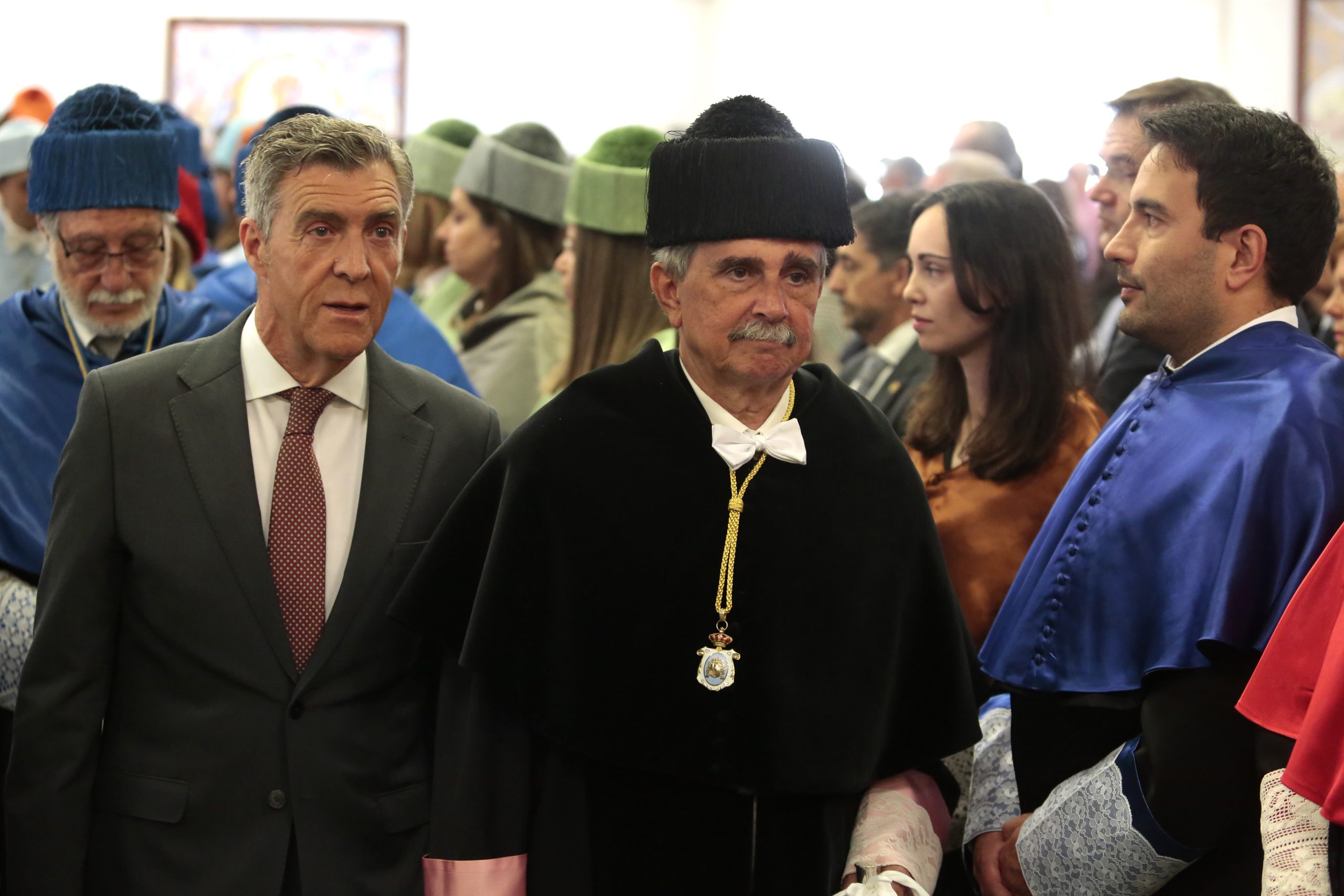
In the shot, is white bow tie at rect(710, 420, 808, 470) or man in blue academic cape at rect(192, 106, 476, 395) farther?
man in blue academic cape at rect(192, 106, 476, 395)

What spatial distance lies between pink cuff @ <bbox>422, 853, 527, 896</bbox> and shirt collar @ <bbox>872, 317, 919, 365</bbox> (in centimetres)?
255

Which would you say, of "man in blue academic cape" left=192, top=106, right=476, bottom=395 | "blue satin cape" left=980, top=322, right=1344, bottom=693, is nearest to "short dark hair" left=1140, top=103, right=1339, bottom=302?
"blue satin cape" left=980, top=322, right=1344, bottom=693

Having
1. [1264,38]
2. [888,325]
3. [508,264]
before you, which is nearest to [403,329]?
[508,264]

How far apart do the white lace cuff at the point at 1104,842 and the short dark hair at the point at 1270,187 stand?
901mm

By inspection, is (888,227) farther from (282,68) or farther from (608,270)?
(282,68)

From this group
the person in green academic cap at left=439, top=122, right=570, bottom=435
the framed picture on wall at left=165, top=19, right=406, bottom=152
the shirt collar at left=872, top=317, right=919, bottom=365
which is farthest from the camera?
the framed picture on wall at left=165, top=19, right=406, bottom=152

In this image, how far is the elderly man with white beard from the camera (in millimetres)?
3102

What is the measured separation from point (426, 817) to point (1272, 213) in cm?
181

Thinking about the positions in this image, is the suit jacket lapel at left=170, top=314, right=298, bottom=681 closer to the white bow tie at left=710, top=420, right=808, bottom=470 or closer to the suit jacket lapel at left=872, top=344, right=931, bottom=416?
the white bow tie at left=710, top=420, right=808, bottom=470

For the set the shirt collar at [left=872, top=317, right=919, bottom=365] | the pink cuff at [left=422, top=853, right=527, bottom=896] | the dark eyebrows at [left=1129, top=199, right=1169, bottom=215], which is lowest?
the pink cuff at [left=422, top=853, right=527, bottom=896]

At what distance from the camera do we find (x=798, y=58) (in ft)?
42.5

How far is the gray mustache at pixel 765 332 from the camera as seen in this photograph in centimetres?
232

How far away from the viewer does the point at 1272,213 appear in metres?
2.51

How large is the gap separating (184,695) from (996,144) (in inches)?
176
